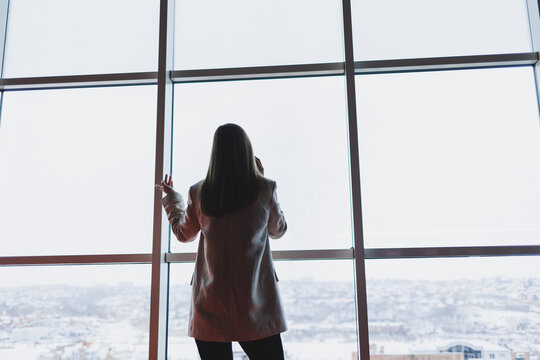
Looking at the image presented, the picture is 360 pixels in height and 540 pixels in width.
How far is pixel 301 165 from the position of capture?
6.93 feet

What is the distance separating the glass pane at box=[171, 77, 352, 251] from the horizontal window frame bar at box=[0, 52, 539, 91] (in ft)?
0.14

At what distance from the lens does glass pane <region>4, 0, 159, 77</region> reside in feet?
7.49

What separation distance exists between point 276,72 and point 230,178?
0.92m

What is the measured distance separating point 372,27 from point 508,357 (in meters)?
1.65

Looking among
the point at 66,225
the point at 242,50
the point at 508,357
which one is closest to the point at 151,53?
the point at 242,50

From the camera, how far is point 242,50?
7.36 ft

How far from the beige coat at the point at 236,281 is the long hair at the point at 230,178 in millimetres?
33

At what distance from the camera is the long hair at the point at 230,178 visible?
1423 millimetres

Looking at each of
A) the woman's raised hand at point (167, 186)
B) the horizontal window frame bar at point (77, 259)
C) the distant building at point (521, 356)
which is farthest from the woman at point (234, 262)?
the distant building at point (521, 356)

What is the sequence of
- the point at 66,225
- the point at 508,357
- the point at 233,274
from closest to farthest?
1. the point at 233,274
2. the point at 508,357
3. the point at 66,225

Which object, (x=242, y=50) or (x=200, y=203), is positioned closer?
(x=200, y=203)

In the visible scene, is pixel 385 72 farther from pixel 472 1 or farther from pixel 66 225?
pixel 66 225

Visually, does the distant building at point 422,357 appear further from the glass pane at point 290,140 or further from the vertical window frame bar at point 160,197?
the vertical window frame bar at point 160,197

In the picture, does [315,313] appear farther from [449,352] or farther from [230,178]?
[230,178]
